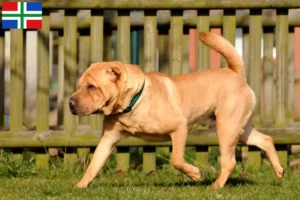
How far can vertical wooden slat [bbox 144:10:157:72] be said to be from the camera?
7223 mm

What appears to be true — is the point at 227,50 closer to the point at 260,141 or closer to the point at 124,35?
the point at 260,141

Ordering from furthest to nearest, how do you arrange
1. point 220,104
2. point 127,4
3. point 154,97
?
1. point 127,4
2. point 220,104
3. point 154,97

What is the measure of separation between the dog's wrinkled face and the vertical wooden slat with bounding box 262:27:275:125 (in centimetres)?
229

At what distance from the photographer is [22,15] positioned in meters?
7.14

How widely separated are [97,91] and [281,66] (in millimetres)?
2300

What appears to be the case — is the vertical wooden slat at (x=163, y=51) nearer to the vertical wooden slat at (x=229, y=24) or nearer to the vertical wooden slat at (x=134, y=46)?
the vertical wooden slat at (x=229, y=24)

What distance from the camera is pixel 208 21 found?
7.25 meters

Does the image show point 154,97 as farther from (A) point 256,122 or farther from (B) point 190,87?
(A) point 256,122

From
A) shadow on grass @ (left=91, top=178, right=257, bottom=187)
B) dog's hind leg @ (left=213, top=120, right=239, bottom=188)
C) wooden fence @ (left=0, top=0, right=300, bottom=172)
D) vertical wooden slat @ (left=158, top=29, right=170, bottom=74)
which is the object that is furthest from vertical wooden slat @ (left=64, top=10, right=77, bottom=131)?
dog's hind leg @ (left=213, top=120, right=239, bottom=188)

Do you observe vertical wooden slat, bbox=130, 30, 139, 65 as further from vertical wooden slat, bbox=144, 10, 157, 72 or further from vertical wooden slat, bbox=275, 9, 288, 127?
vertical wooden slat, bbox=275, 9, 288, 127

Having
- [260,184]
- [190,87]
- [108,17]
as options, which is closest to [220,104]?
[190,87]

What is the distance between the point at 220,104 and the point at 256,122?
111cm

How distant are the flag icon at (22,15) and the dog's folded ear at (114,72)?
1664 mm

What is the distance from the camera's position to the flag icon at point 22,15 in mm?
A: 7094
